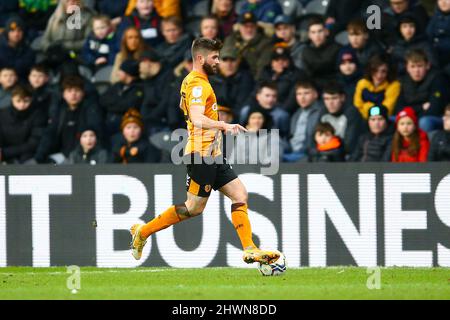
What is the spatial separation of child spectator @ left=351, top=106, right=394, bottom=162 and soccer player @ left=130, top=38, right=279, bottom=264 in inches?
135

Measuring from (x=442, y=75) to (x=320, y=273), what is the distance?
4.15m

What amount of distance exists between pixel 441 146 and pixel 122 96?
4767 millimetres

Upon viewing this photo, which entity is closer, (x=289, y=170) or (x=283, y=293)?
(x=283, y=293)

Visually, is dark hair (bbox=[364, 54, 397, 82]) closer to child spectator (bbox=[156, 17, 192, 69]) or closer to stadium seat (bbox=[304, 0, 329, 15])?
stadium seat (bbox=[304, 0, 329, 15])

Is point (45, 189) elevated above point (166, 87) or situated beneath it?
situated beneath

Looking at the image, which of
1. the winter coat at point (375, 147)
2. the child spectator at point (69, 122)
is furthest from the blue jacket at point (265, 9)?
the winter coat at point (375, 147)

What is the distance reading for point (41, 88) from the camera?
1672 cm

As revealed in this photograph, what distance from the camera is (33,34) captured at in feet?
58.8

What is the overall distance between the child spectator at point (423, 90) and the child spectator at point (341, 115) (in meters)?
0.58

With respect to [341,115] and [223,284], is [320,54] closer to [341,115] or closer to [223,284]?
[341,115]

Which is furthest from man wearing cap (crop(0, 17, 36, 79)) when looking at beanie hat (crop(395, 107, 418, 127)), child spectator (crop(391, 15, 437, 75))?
beanie hat (crop(395, 107, 418, 127))

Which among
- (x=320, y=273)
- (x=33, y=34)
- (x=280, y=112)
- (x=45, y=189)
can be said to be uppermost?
(x=33, y=34)
